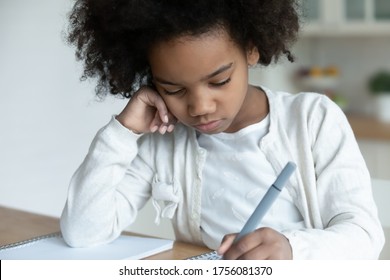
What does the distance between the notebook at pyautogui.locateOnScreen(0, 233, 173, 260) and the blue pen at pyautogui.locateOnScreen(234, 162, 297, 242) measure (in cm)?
25

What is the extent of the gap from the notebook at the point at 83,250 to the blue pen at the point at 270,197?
0.83 feet

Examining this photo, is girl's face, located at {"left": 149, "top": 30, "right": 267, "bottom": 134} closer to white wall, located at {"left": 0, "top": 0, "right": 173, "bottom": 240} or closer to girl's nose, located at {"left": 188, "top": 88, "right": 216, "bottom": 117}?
girl's nose, located at {"left": 188, "top": 88, "right": 216, "bottom": 117}

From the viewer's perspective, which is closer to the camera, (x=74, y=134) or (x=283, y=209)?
(x=283, y=209)

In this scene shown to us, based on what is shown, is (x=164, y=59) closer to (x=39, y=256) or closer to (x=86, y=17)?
(x=86, y=17)

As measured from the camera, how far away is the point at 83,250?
1168mm

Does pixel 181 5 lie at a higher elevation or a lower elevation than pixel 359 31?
higher

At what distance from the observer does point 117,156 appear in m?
1.22

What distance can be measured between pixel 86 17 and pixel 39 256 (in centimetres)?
38

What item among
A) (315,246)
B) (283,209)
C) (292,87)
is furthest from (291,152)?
(292,87)

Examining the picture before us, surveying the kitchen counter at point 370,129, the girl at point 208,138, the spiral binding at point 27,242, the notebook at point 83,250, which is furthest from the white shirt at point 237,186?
the kitchen counter at point 370,129

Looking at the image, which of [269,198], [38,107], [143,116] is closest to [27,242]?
[143,116]

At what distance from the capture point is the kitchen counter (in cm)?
301

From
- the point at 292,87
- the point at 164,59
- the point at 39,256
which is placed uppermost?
the point at 164,59

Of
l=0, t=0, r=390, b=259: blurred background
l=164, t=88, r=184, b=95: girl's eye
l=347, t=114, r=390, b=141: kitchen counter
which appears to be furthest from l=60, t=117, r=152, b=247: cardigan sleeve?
l=347, t=114, r=390, b=141: kitchen counter
